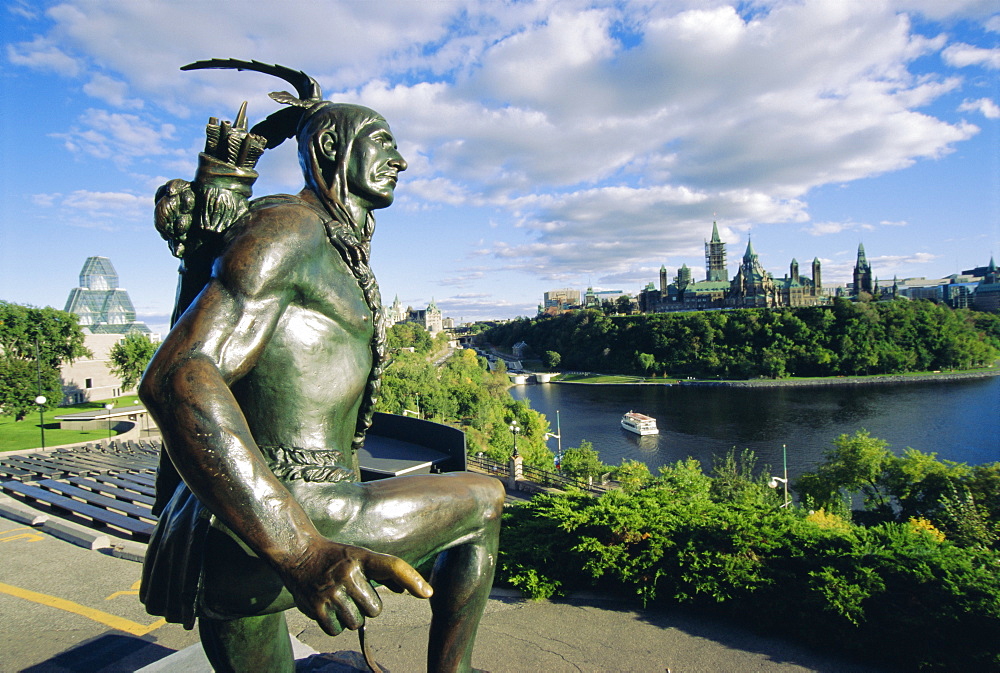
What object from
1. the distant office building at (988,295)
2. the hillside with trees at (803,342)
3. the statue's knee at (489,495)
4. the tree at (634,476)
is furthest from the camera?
the distant office building at (988,295)

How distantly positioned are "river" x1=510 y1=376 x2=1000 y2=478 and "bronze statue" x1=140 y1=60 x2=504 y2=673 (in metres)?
33.9

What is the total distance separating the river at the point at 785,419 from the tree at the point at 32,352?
33.9 meters

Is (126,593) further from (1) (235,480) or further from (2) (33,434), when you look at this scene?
(2) (33,434)

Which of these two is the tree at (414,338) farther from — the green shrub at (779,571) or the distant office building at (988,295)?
the distant office building at (988,295)

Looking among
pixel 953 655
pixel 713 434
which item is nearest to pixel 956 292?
pixel 713 434

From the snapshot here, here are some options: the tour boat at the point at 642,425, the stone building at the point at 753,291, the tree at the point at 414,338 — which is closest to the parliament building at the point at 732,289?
the stone building at the point at 753,291

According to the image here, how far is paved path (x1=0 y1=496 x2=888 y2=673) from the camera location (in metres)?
5.56

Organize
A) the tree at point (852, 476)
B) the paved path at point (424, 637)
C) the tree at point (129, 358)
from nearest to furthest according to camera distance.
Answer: the paved path at point (424, 637), the tree at point (852, 476), the tree at point (129, 358)

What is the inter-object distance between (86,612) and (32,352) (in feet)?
120

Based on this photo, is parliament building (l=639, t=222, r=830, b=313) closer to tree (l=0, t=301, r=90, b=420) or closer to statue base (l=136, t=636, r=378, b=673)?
tree (l=0, t=301, r=90, b=420)

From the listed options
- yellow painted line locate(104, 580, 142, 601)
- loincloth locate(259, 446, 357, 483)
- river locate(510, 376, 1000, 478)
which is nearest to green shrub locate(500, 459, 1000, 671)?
yellow painted line locate(104, 580, 142, 601)

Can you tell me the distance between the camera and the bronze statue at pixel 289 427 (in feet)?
5.00

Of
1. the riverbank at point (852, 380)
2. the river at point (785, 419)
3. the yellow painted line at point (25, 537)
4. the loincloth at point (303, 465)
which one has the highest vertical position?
the loincloth at point (303, 465)

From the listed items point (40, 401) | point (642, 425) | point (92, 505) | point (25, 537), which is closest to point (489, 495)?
point (25, 537)
